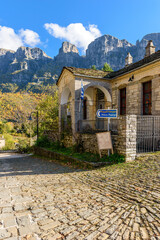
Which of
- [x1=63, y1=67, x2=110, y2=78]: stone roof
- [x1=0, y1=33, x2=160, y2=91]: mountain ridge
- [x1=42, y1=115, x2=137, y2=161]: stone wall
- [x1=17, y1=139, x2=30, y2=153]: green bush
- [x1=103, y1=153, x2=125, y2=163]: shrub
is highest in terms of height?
[x1=0, y1=33, x2=160, y2=91]: mountain ridge

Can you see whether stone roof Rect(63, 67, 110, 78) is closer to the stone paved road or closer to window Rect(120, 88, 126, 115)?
window Rect(120, 88, 126, 115)

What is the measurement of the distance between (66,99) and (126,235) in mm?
12077

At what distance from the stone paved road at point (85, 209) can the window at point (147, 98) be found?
624 centimetres

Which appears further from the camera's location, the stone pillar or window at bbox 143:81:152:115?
window at bbox 143:81:152:115

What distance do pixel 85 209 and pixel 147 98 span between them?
30.2 ft

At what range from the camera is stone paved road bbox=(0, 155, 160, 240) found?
2438mm

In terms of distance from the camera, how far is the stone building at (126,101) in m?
7.21

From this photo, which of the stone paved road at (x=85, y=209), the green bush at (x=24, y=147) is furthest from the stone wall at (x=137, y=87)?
the green bush at (x=24, y=147)

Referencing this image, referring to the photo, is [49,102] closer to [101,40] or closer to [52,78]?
[52,78]

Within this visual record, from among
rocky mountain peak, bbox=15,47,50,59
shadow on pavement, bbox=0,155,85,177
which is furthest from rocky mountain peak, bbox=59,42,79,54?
shadow on pavement, bbox=0,155,85,177

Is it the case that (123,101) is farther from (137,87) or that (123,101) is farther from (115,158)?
(115,158)

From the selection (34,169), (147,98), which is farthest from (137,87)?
(34,169)

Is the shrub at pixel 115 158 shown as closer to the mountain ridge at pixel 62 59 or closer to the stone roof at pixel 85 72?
the stone roof at pixel 85 72

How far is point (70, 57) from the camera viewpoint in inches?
4545
